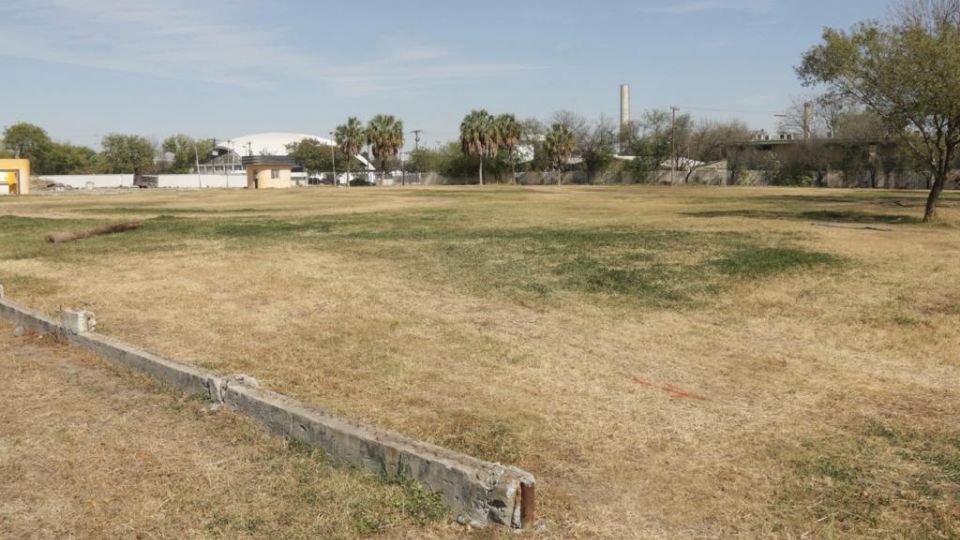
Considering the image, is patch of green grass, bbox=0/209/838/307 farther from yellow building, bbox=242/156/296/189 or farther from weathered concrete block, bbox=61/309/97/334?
yellow building, bbox=242/156/296/189

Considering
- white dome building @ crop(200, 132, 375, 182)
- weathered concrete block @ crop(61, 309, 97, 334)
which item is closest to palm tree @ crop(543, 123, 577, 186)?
white dome building @ crop(200, 132, 375, 182)

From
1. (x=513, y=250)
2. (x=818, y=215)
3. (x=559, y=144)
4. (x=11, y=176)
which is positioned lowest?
(x=513, y=250)

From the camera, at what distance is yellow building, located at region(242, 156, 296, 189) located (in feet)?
271

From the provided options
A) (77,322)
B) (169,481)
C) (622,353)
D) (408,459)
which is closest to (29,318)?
(77,322)

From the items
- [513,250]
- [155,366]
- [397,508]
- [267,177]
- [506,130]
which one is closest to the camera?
[397,508]

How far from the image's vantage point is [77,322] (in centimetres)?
768

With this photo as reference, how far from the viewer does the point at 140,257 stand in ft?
51.2

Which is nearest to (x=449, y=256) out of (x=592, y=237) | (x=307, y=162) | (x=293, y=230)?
(x=592, y=237)

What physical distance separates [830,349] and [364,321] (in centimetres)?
533

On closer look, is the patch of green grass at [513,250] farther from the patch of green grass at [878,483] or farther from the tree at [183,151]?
the tree at [183,151]

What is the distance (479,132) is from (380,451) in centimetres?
8546

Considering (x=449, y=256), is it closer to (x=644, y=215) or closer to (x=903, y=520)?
(x=903, y=520)

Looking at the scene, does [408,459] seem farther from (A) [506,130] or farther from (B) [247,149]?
(B) [247,149]

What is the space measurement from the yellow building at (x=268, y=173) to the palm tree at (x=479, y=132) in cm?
2099
